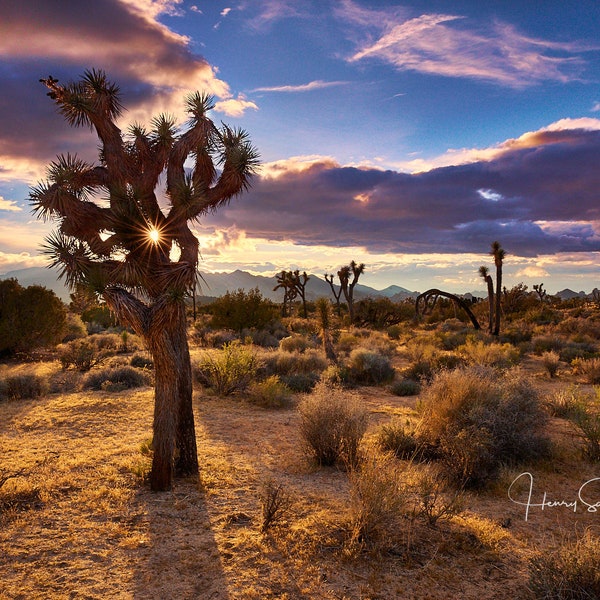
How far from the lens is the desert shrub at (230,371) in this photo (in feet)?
44.9

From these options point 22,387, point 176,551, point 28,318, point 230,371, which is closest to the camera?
point 176,551

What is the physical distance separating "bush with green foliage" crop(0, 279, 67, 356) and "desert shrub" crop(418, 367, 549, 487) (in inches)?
691

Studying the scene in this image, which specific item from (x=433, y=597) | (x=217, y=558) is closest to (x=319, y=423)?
(x=217, y=558)

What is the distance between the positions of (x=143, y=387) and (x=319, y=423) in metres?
8.31

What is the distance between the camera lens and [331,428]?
805 cm

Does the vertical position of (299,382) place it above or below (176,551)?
above

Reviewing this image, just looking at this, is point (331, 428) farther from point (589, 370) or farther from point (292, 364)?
point (589, 370)

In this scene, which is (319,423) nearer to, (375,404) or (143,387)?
(375,404)

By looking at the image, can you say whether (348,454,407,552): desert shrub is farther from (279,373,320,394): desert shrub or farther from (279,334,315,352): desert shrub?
(279,334,315,352): desert shrub

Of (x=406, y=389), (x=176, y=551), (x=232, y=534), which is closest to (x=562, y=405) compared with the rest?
(x=406, y=389)

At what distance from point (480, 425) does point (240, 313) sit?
21757 millimetres

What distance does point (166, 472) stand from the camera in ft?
21.9
